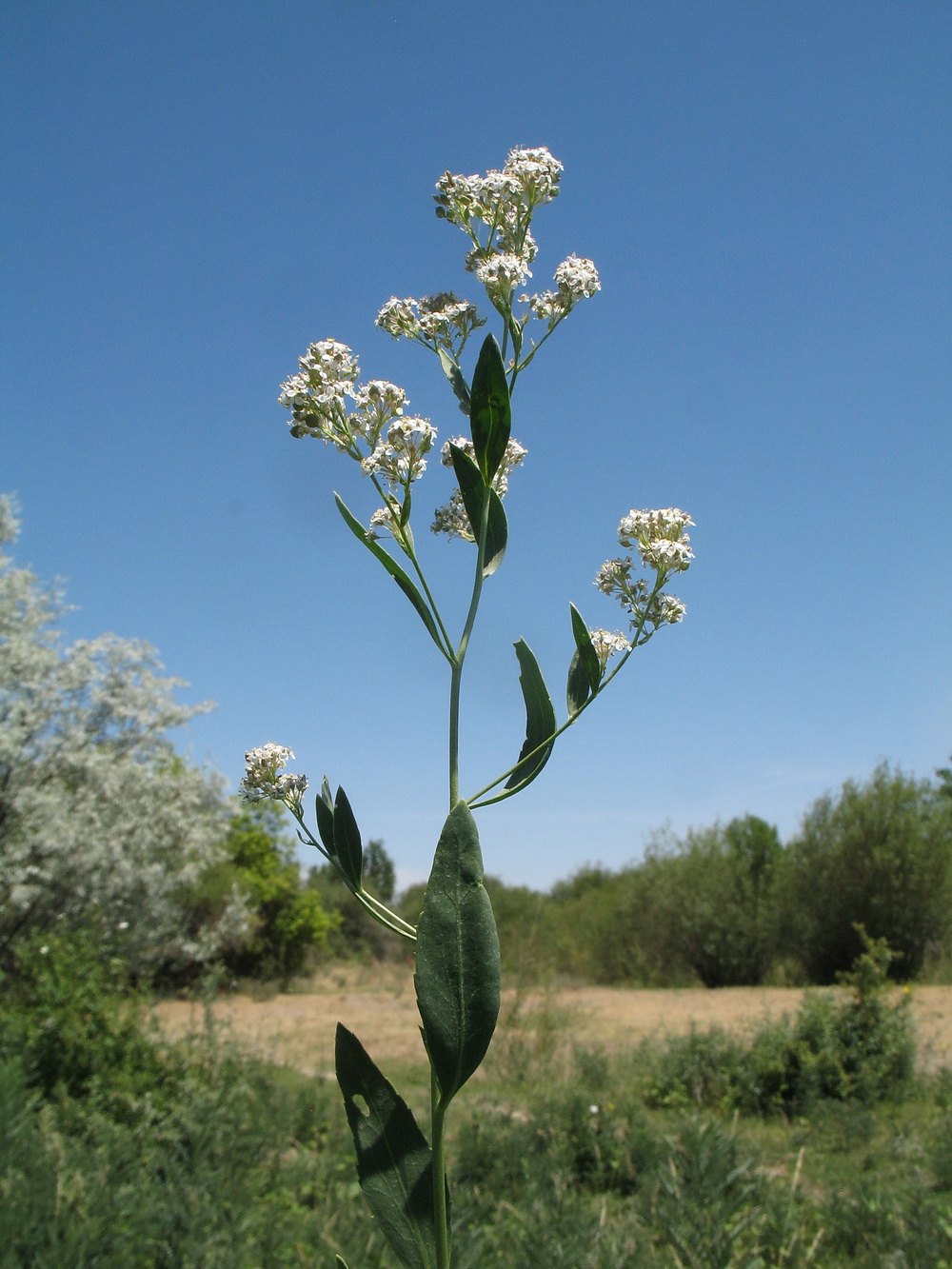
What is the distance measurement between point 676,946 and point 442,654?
19.0 meters

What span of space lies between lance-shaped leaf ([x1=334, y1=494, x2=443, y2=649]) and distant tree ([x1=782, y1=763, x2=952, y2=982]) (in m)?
15.7

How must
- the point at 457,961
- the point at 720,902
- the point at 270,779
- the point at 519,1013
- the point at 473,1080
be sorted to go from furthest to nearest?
the point at 720,902, the point at 519,1013, the point at 473,1080, the point at 270,779, the point at 457,961

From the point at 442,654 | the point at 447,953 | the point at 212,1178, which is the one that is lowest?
the point at 212,1178

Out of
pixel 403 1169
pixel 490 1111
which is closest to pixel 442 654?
pixel 403 1169

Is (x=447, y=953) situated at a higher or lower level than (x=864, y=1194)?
higher

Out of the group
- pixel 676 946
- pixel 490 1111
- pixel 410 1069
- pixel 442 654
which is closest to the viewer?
pixel 442 654

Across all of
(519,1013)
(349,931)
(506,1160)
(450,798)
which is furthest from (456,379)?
(349,931)

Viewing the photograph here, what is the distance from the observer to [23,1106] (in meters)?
3.49

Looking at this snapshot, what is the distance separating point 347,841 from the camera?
0.92m

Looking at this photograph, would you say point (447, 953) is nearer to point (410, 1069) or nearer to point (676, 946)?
point (410, 1069)

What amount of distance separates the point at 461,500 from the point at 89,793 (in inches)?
393

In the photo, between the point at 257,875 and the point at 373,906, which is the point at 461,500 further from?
the point at 257,875

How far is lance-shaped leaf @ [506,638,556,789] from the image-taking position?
Answer: 0.96m

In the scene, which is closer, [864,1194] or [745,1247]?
[745,1247]
